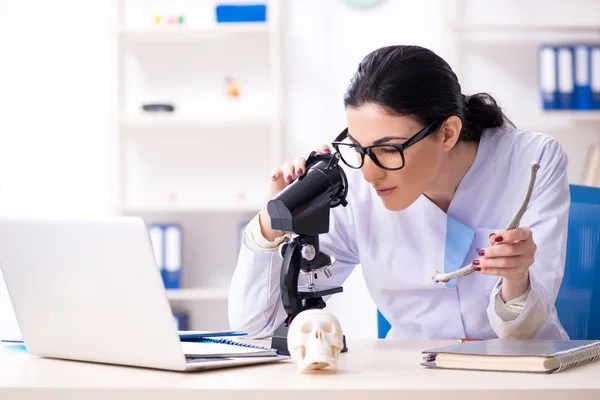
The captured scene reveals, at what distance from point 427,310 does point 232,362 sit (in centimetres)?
72

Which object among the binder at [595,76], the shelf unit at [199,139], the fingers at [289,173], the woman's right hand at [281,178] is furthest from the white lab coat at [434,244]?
the shelf unit at [199,139]

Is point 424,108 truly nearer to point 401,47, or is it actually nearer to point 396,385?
point 401,47

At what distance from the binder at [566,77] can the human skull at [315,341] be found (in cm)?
269

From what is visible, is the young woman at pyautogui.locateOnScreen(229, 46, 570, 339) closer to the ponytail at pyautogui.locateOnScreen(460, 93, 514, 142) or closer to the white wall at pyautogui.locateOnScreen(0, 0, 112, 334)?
the ponytail at pyautogui.locateOnScreen(460, 93, 514, 142)

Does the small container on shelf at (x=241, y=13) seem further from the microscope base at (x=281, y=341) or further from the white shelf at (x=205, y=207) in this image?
the microscope base at (x=281, y=341)

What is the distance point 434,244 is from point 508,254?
438 millimetres

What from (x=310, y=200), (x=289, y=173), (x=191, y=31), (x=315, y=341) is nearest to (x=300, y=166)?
(x=289, y=173)

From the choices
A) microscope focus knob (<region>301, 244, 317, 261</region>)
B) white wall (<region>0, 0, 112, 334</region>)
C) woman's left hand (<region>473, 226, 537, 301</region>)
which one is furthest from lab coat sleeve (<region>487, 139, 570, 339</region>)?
white wall (<region>0, 0, 112, 334</region>)

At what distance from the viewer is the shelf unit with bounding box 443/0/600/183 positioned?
144 inches

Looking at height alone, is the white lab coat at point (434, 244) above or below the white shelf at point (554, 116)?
below

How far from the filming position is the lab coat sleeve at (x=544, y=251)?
1353 millimetres

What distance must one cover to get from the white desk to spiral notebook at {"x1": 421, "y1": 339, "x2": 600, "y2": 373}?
0.7 inches

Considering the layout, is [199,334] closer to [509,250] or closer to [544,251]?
[509,250]

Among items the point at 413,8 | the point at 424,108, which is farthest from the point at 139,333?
the point at 413,8
